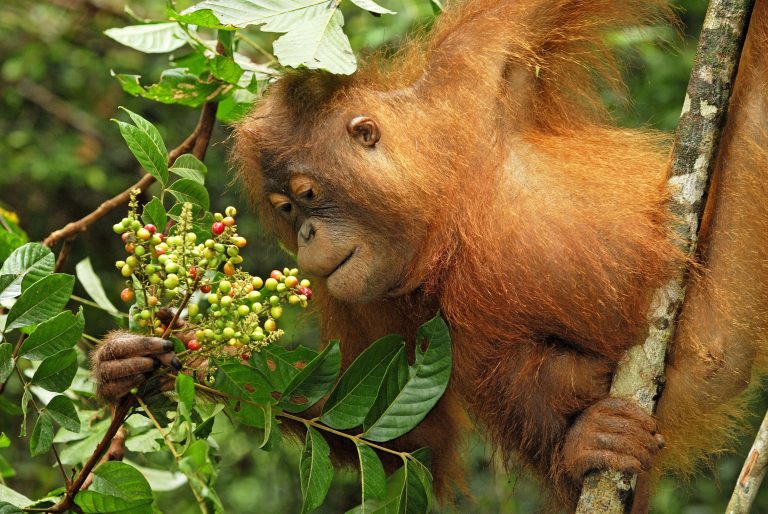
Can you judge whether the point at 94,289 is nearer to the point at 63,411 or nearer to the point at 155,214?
the point at 155,214

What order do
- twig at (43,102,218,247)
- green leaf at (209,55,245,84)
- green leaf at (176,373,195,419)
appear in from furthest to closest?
twig at (43,102,218,247) < green leaf at (209,55,245,84) < green leaf at (176,373,195,419)

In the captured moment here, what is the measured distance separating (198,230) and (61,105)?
4843 millimetres

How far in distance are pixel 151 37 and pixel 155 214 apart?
3.63 ft

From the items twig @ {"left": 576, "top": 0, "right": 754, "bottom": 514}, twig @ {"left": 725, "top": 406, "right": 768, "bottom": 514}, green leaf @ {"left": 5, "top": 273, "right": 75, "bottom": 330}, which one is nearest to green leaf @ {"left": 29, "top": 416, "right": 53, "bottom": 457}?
green leaf @ {"left": 5, "top": 273, "right": 75, "bottom": 330}

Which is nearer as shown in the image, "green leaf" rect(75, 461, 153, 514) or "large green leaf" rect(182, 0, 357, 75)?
"green leaf" rect(75, 461, 153, 514)

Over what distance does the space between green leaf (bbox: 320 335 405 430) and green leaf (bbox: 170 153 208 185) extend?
2.47 feet

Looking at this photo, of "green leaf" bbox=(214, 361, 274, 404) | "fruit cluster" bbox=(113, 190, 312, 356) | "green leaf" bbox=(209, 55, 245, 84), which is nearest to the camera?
"fruit cluster" bbox=(113, 190, 312, 356)

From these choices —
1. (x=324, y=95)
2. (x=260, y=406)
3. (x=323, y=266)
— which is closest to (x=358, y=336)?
(x=323, y=266)

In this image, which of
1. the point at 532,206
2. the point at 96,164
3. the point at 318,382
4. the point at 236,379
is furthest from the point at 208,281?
the point at 96,164

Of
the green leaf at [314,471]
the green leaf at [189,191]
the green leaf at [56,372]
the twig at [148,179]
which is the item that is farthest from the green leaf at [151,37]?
the green leaf at [314,471]

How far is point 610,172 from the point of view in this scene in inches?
128

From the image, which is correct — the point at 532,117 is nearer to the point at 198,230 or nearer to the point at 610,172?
the point at 610,172

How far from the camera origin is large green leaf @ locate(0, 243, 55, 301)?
2.46 meters

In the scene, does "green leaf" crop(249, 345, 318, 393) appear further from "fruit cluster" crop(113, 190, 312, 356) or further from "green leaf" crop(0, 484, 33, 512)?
"green leaf" crop(0, 484, 33, 512)
